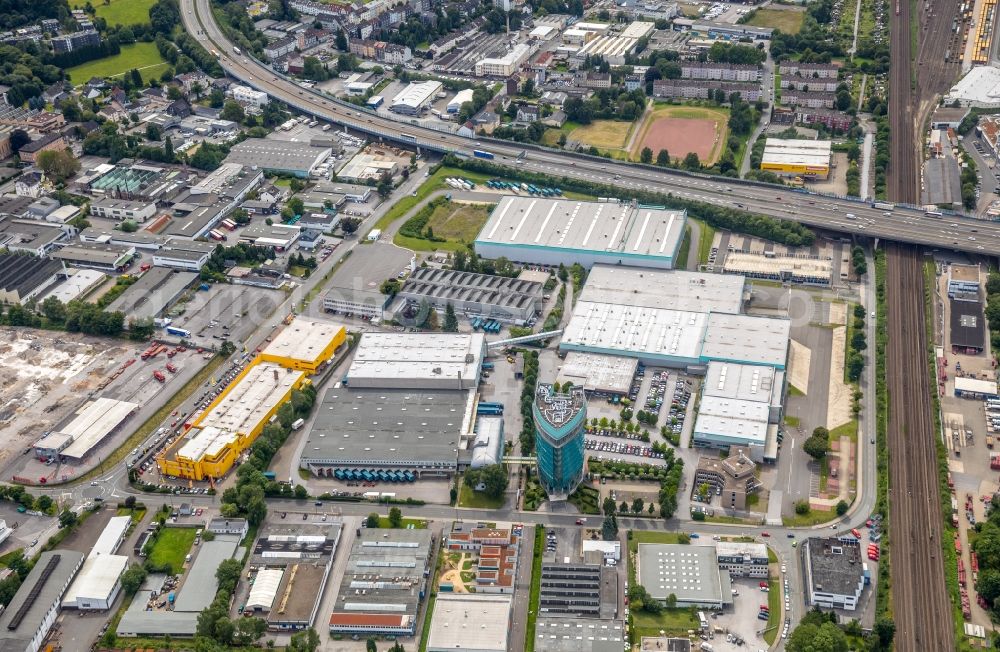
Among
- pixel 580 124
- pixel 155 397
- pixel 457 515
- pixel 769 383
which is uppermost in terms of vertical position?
pixel 580 124

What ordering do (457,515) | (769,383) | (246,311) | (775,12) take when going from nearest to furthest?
(457,515) < (769,383) < (246,311) < (775,12)

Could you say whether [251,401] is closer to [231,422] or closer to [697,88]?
[231,422]

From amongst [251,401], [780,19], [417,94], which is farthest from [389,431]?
[780,19]

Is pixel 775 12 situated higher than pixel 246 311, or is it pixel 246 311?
pixel 775 12

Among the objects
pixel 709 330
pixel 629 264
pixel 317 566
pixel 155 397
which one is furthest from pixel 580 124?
pixel 317 566

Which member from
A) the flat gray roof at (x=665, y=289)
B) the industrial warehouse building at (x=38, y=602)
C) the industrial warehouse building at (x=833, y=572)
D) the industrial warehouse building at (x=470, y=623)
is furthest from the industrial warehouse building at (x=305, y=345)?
the industrial warehouse building at (x=833, y=572)

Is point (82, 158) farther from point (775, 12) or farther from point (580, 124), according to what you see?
point (775, 12)
